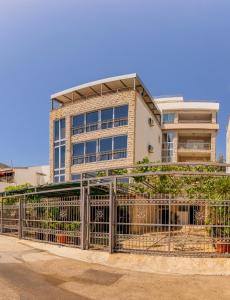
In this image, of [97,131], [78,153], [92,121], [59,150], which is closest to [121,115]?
[97,131]

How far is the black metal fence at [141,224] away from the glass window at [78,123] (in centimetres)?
1500

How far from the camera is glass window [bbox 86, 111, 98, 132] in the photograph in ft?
86.1

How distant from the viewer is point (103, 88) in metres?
27.6

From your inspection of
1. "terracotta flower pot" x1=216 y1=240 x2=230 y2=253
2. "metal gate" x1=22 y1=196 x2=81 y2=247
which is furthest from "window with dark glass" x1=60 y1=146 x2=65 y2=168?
"terracotta flower pot" x1=216 y1=240 x2=230 y2=253

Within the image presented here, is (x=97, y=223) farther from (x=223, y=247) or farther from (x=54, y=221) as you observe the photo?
(x=223, y=247)

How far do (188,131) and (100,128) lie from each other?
17330 mm

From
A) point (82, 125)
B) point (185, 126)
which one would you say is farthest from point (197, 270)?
point (185, 126)

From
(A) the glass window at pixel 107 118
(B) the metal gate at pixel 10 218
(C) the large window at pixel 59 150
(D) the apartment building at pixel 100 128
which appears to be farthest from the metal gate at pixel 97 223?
(C) the large window at pixel 59 150

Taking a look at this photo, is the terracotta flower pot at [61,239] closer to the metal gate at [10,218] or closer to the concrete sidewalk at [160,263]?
the concrete sidewalk at [160,263]

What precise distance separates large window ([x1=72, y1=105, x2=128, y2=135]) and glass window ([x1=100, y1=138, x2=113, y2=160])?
124cm

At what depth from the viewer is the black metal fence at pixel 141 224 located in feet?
30.8

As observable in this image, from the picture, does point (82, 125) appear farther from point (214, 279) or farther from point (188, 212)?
point (214, 279)

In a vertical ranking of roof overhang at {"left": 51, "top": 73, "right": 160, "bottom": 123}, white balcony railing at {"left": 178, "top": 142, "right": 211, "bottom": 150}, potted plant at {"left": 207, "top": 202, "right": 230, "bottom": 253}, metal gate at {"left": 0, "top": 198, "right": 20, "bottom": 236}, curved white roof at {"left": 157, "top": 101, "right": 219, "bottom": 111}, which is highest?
curved white roof at {"left": 157, "top": 101, "right": 219, "bottom": 111}

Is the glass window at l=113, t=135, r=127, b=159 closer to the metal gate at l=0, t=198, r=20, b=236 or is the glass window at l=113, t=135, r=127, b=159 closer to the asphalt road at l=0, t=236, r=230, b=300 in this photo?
the metal gate at l=0, t=198, r=20, b=236
